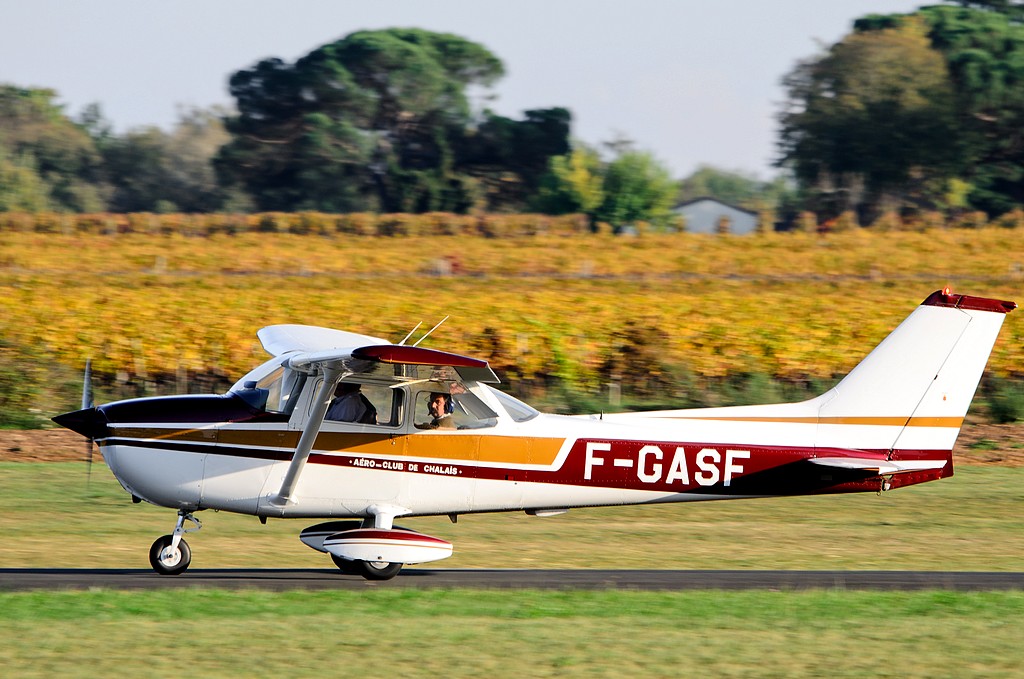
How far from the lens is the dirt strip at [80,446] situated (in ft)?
62.7

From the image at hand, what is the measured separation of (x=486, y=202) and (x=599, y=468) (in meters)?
67.5

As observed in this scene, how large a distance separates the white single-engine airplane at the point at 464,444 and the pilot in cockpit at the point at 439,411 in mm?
12

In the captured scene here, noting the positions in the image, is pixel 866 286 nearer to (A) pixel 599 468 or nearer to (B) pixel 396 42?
(A) pixel 599 468

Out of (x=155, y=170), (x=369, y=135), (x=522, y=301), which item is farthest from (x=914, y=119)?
(x=155, y=170)

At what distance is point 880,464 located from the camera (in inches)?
428

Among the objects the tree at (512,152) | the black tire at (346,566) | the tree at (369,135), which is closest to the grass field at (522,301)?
the black tire at (346,566)

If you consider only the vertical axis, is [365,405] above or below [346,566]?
above

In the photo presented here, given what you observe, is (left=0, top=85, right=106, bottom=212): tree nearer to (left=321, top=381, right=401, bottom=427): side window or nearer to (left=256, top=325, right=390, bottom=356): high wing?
(left=256, top=325, right=390, bottom=356): high wing

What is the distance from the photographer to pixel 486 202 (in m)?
77.9

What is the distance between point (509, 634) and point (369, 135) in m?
74.8

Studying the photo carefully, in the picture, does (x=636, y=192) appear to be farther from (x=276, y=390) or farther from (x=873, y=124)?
(x=276, y=390)

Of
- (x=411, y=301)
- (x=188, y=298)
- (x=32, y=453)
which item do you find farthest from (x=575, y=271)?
(x=32, y=453)

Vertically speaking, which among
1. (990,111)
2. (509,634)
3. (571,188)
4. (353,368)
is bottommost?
(509,634)

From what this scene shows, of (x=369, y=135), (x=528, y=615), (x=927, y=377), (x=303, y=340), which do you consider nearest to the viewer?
(x=528, y=615)
